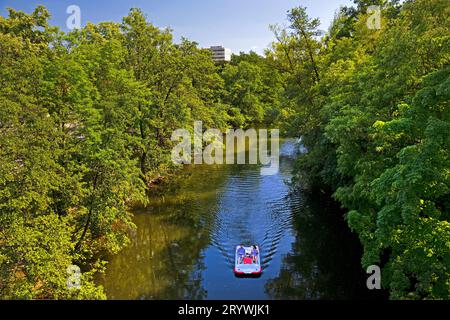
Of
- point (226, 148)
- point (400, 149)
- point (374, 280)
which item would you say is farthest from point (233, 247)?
point (226, 148)

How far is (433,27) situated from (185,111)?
56.0 feet

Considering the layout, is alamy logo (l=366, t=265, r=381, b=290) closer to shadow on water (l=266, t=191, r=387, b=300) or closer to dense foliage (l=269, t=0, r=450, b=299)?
shadow on water (l=266, t=191, r=387, b=300)

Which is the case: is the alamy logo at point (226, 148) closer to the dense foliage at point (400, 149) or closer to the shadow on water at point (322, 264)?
the dense foliage at point (400, 149)

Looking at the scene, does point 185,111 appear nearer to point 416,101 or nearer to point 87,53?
point 87,53

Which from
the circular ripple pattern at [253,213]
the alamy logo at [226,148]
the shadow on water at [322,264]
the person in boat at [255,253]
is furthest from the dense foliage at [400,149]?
the alamy logo at [226,148]

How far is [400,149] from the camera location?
37.4 ft

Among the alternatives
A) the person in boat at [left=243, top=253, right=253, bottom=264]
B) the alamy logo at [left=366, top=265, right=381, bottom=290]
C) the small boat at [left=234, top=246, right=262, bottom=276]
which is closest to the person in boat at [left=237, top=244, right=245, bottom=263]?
the small boat at [left=234, top=246, right=262, bottom=276]

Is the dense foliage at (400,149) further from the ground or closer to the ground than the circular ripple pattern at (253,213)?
further from the ground

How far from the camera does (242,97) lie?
2229 inches

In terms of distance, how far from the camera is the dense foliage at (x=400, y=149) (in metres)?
8.62

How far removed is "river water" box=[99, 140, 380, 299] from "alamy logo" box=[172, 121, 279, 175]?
3.60m

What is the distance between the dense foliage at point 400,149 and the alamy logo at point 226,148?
8971 mm

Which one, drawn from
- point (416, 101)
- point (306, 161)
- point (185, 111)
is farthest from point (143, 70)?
point (416, 101)

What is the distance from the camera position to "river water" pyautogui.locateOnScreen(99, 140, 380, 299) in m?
14.6
